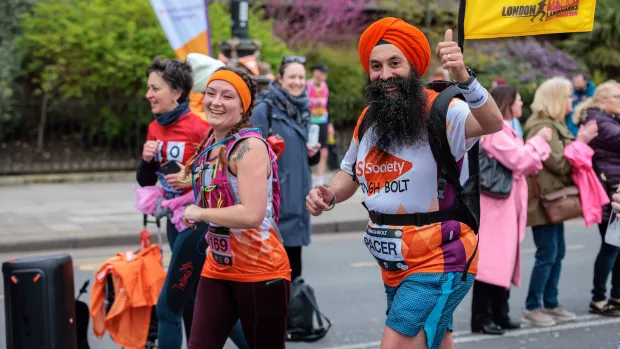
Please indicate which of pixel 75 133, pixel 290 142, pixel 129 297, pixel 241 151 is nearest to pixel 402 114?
pixel 241 151

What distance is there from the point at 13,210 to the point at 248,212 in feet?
27.9

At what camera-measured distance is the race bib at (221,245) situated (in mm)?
4094

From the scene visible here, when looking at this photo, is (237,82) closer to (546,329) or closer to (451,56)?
(451,56)

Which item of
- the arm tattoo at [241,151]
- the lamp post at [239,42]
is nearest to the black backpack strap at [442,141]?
the arm tattoo at [241,151]

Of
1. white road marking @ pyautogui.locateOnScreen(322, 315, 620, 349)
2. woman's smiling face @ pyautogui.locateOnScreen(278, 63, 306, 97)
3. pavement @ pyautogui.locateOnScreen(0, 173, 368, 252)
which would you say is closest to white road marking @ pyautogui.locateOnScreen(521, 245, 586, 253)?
pavement @ pyautogui.locateOnScreen(0, 173, 368, 252)

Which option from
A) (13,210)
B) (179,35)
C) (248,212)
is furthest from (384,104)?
(13,210)

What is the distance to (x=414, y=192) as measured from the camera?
3.64 metres

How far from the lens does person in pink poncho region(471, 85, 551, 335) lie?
6.23 m

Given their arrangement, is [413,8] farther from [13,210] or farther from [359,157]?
[359,157]

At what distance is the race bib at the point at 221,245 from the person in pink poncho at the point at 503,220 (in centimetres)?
274

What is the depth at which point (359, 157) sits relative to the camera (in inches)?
152

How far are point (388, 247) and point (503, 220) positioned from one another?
2829 millimetres

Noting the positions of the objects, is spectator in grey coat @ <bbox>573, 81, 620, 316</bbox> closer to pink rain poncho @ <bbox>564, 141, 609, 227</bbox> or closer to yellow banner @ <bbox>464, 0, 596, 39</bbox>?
pink rain poncho @ <bbox>564, 141, 609, 227</bbox>

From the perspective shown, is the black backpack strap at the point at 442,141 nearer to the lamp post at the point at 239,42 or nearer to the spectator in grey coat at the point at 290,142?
the spectator in grey coat at the point at 290,142
